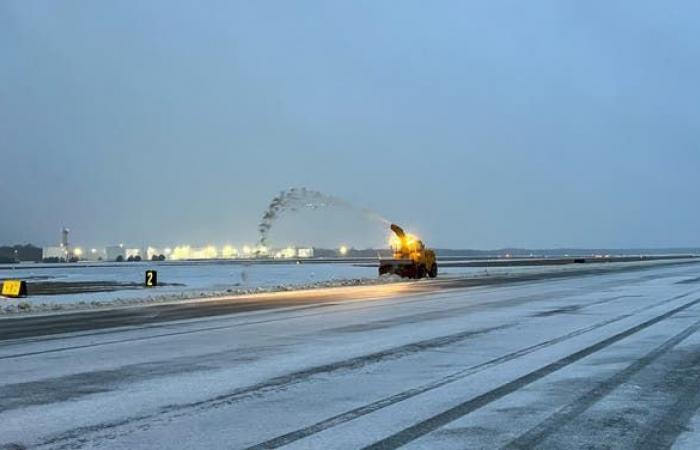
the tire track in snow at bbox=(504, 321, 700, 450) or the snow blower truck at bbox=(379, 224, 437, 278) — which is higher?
the snow blower truck at bbox=(379, 224, 437, 278)

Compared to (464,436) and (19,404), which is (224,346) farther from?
(464,436)

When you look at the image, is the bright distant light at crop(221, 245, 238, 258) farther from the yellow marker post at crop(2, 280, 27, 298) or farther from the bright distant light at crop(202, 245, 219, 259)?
the yellow marker post at crop(2, 280, 27, 298)

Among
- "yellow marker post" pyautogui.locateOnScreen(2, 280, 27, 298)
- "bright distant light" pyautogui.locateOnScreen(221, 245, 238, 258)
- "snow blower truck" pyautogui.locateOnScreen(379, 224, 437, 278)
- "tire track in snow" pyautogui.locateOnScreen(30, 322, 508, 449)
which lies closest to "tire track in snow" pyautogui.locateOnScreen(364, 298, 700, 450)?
"tire track in snow" pyautogui.locateOnScreen(30, 322, 508, 449)

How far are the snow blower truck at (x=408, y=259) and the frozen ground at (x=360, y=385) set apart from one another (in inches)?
1105

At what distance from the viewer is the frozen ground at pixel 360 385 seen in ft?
22.9

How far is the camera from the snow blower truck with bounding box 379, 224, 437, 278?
46.4m

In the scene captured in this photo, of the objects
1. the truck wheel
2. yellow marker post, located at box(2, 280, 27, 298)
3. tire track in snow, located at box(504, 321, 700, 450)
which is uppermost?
the truck wheel

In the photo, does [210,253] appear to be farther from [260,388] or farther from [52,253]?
[260,388]

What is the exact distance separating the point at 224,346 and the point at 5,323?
9667 millimetres

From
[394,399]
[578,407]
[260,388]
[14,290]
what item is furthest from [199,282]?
[578,407]

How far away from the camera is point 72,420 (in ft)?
25.0

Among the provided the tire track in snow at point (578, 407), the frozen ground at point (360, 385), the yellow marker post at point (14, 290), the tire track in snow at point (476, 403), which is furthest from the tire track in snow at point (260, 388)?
the yellow marker post at point (14, 290)

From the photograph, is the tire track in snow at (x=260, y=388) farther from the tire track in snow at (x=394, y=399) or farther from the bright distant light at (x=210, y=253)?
the bright distant light at (x=210, y=253)

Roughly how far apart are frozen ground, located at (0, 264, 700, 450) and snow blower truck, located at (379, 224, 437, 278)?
92.0ft
